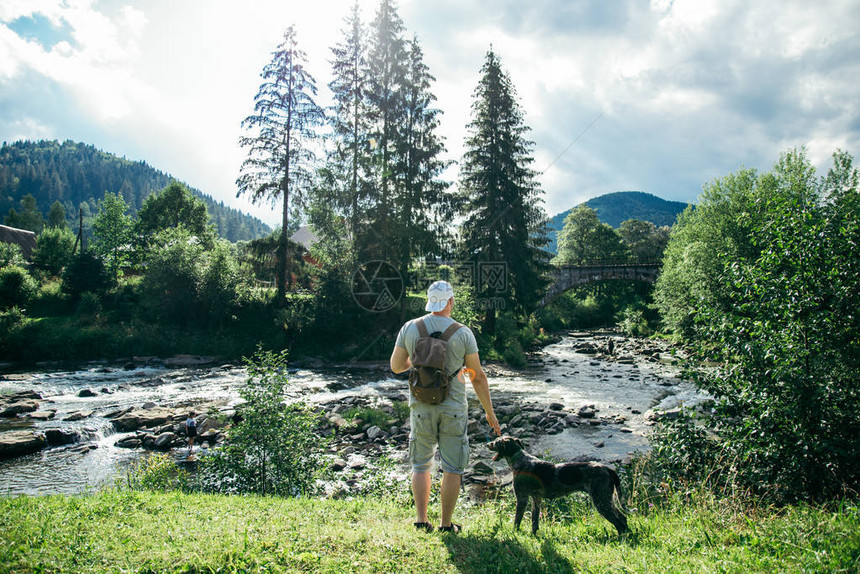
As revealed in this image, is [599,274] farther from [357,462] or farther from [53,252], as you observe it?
[53,252]

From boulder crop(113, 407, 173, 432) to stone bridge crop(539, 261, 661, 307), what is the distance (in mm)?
43660

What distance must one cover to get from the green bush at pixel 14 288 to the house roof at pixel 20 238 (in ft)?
116

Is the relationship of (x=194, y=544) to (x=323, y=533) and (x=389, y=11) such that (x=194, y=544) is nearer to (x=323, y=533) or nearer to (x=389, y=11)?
(x=323, y=533)

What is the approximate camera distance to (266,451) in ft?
23.5

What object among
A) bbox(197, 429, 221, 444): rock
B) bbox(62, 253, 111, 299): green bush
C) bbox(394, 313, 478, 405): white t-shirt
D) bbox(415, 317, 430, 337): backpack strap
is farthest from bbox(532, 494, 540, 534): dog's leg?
bbox(62, 253, 111, 299): green bush

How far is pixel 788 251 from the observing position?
6109 millimetres

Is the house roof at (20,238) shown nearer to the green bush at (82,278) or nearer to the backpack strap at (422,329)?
the green bush at (82,278)

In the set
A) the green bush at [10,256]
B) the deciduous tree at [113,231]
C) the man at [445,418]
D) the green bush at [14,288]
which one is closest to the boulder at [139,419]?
the man at [445,418]

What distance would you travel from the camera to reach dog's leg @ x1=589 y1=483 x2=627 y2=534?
15.8ft

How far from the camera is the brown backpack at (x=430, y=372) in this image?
4.37 m

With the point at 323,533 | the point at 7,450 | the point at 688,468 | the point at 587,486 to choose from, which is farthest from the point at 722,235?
the point at 7,450

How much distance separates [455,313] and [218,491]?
19426mm

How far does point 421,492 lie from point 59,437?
487 inches

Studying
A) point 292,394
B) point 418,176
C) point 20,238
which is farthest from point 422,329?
point 20,238
